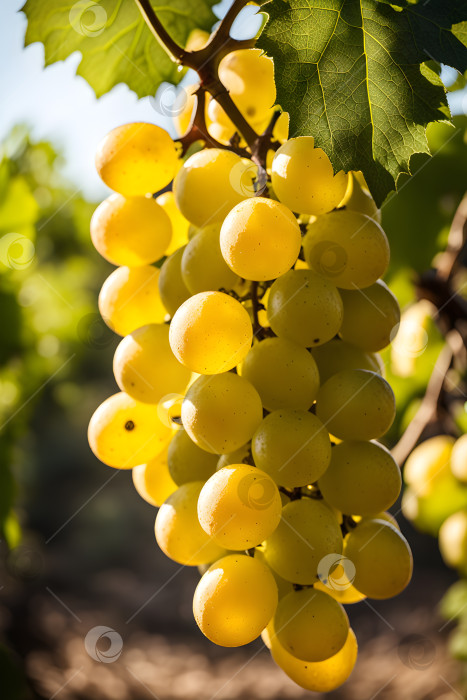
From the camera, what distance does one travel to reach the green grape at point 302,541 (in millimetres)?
364

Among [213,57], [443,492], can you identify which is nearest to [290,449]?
[213,57]

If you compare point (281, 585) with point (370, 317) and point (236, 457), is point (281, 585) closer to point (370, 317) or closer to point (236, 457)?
point (236, 457)

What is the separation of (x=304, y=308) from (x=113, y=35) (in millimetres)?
337

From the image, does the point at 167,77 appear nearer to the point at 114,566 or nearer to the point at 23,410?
the point at 23,410

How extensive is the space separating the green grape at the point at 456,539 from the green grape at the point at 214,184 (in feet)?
1.98

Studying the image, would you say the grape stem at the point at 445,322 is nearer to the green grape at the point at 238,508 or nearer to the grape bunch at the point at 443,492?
the grape bunch at the point at 443,492

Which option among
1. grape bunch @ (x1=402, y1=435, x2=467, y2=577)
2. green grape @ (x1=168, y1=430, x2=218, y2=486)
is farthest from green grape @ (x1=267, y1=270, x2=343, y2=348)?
grape bunch @ (x1=402, y1=435, x2=467, y2=577)

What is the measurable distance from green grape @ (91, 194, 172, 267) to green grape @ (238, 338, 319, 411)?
137 millimetres

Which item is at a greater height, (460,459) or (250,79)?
(250,79)

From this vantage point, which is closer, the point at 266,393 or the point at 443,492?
the point at 266,393

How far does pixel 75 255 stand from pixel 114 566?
1.42 metres

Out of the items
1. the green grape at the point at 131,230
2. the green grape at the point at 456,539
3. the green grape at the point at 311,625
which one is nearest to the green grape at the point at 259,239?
the green grape at the point at 131,230

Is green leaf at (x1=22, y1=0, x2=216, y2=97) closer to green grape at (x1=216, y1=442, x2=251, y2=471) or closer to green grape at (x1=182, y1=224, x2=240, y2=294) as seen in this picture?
green grape at (x1=182, y1=224, x2=240, y2=294)

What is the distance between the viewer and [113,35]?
0.52m
